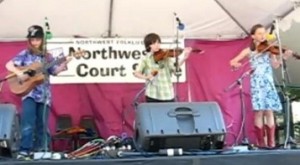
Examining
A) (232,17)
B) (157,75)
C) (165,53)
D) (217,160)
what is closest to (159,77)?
(157,75)

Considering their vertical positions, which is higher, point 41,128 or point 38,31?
point 38,31

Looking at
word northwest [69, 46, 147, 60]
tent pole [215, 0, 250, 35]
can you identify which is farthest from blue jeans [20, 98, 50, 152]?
tent pole [215, 0, 250, 35]

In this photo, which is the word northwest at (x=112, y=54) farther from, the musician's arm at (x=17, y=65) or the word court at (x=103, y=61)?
the musician's arm at (x=17, y=65)

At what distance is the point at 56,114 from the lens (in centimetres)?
548

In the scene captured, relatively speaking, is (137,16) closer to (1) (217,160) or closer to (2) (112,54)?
(2) (112,54)

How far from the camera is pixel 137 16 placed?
5574 millimetres

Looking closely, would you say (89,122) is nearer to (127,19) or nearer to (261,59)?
(127,19)

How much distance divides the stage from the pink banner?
201cm

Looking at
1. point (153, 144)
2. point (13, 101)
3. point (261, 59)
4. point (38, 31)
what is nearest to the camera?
point (153, 144)

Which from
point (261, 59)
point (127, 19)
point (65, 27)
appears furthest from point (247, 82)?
point (65, 27)

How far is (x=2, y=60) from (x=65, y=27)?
0.64 metres

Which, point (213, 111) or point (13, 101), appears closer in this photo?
point (213, 111)

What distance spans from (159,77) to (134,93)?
83 cm

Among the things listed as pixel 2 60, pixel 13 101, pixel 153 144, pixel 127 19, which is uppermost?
pixel 127 19
